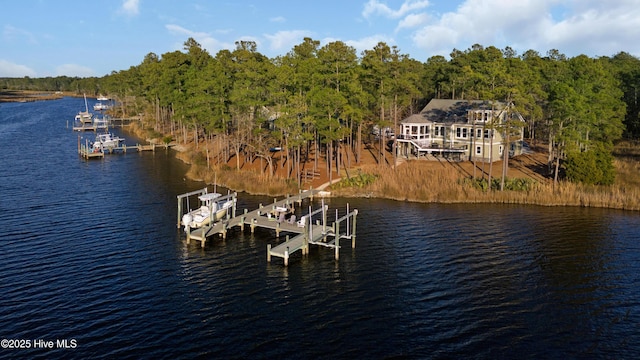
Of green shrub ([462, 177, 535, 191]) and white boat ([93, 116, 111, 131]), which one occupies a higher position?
white boat ([93, 116, 111, 131])

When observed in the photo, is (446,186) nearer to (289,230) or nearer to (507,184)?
(507,184)

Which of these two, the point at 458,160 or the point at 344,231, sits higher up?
the point at 458,160

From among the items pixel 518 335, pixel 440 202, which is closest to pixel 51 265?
pixel 518 335

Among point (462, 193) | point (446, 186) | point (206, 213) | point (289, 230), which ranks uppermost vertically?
point (446, 186)

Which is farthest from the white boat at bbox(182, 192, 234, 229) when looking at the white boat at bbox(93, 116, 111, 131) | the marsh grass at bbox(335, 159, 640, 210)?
the white boat at bbox(93, 116, 111, 131)

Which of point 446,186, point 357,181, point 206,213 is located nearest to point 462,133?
point 446,186

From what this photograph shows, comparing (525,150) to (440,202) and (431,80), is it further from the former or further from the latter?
(431,80)

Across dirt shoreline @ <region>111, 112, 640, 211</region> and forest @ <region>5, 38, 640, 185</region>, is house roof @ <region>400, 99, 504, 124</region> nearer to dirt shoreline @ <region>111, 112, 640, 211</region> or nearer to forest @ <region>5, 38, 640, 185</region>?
forest @ <region>5, 38, 640, 185</region>
